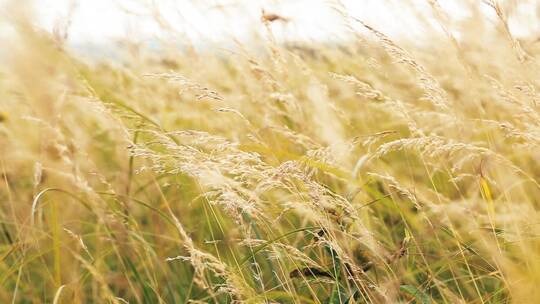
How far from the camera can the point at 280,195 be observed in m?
2.36

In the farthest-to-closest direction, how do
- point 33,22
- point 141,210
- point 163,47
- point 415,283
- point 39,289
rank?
point 163,47 → point 141,210 → point 39,289 → point 33,22 → point 415,283

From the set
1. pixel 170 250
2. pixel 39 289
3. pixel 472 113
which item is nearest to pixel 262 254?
pixel 170 250

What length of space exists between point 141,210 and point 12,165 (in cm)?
56

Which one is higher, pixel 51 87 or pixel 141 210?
pixel 51 87

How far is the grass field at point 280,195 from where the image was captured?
154 cm

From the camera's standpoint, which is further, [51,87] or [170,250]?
[170,250]

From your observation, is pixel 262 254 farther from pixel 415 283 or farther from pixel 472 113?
pixel 472 113

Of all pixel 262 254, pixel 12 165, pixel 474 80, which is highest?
pixel 474 80

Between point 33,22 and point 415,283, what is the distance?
1.26 meters

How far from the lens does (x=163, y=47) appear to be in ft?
11.0

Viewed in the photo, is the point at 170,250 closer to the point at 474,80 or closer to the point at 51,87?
the point at 51,87

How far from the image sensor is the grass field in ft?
5.05

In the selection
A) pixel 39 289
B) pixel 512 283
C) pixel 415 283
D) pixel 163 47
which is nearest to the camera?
pixel 512 283

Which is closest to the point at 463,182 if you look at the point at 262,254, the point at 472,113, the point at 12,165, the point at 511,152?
the point at 511,152
